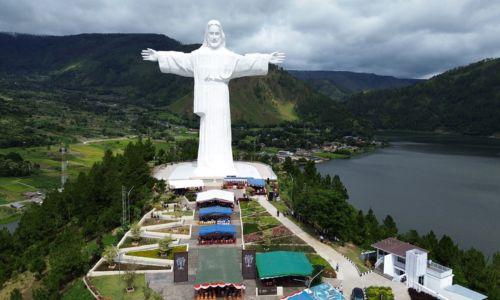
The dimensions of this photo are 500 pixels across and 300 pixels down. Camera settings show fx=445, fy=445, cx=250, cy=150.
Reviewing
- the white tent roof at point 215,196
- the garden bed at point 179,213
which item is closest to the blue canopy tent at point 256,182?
the white tent roof at point 215,196

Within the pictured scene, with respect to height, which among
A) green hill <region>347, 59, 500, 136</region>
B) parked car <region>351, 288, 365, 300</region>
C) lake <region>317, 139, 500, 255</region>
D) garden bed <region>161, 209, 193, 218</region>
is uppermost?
green hill <region>347, 59, 500, 136</region>

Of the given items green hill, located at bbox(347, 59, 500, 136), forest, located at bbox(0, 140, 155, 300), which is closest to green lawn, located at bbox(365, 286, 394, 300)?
forest, located at bbox(0, 140, 155, 300)

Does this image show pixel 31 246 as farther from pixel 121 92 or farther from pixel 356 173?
pixel 121 92

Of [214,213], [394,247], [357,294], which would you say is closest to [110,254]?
[214,213]

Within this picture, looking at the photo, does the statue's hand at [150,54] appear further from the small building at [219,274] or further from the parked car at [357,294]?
the parked car at [357,294]

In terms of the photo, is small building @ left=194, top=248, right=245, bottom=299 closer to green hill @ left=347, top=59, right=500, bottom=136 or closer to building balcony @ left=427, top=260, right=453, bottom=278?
building balcony @ left=427, top=260, right=453, bottom=278
